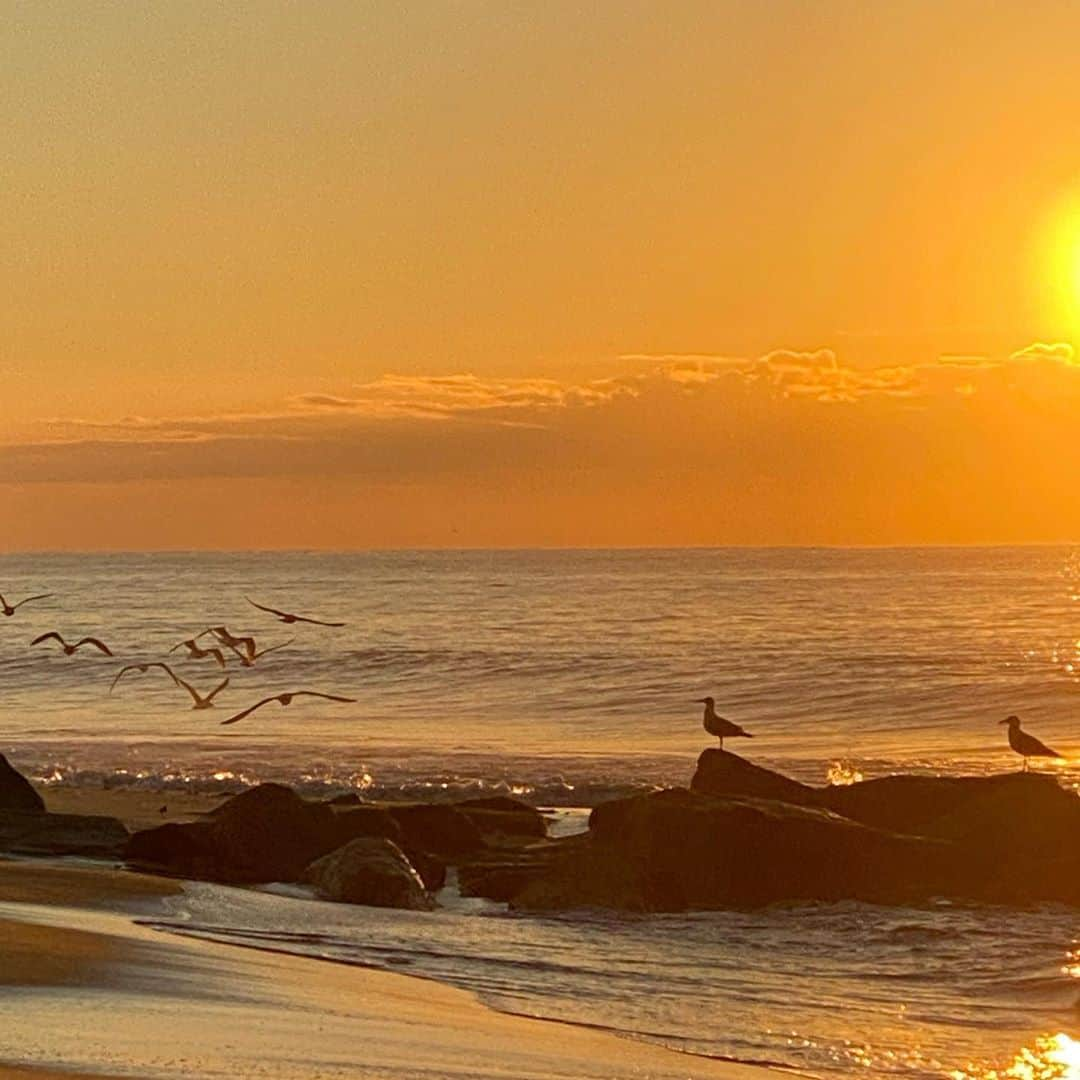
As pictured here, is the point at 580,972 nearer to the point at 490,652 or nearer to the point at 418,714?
the point at 418,714

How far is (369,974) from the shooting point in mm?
15672

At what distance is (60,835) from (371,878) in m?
4.37

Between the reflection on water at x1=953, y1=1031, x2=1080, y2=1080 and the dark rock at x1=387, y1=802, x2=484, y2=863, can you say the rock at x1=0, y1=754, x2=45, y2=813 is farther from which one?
the reflection on water at x1=953, y1=1031, x2=1080, y2=1080

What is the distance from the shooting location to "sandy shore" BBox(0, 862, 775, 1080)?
11.9 meters

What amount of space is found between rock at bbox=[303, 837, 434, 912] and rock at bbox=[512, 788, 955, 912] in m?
1.01

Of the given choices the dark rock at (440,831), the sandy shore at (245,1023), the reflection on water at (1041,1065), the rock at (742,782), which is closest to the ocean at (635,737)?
the reflection on water at (1041,1065)

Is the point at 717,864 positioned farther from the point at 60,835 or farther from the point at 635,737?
the point at 635,737

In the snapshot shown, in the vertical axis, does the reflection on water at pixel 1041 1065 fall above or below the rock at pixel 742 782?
below

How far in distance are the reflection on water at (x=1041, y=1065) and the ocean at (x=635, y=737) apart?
4cm

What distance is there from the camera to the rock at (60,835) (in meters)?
21.8

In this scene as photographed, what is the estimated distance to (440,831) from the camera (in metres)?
22.8

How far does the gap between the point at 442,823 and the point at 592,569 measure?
14274cm

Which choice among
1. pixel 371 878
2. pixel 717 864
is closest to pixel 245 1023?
pixel 371 878

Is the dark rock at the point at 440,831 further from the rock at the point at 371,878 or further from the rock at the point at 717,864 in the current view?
the rock at the point at 717,864
